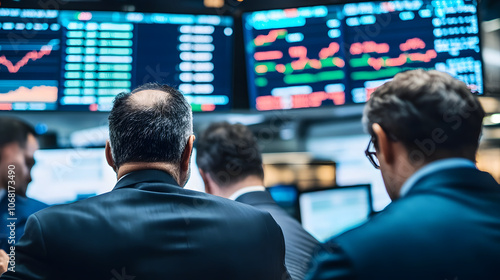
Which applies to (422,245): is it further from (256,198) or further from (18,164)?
(18,164)

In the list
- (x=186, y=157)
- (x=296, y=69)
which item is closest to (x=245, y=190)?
(x=296, y=69)

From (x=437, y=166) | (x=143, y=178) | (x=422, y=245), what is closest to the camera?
(x=422, y=245)

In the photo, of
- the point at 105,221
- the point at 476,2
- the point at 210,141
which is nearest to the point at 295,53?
the point at 210,141

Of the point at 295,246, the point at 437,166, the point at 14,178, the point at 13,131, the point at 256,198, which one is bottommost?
the point at 295,246

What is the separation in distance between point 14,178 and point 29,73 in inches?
19.8

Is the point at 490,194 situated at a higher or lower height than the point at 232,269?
higher

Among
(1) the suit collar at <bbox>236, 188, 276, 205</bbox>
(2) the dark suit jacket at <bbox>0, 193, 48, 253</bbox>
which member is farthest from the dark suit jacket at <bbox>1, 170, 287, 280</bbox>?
(2) the dark suit jacket at <bbox>0, 193, 48, 253</bbox>

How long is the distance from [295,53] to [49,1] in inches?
41.6

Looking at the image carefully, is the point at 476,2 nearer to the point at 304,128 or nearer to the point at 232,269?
the point at 304,128

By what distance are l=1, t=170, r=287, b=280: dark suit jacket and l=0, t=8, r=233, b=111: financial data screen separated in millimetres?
876

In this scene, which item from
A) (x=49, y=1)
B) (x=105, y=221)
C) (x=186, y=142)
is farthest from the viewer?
(x=49, y=1)

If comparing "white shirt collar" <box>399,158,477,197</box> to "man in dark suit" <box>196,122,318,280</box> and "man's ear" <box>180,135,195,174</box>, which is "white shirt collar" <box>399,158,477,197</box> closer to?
"man's ear" <box>180,135,195,174</box>

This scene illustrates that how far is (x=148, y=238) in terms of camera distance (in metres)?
0.92

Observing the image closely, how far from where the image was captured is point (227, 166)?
74.8 inches
